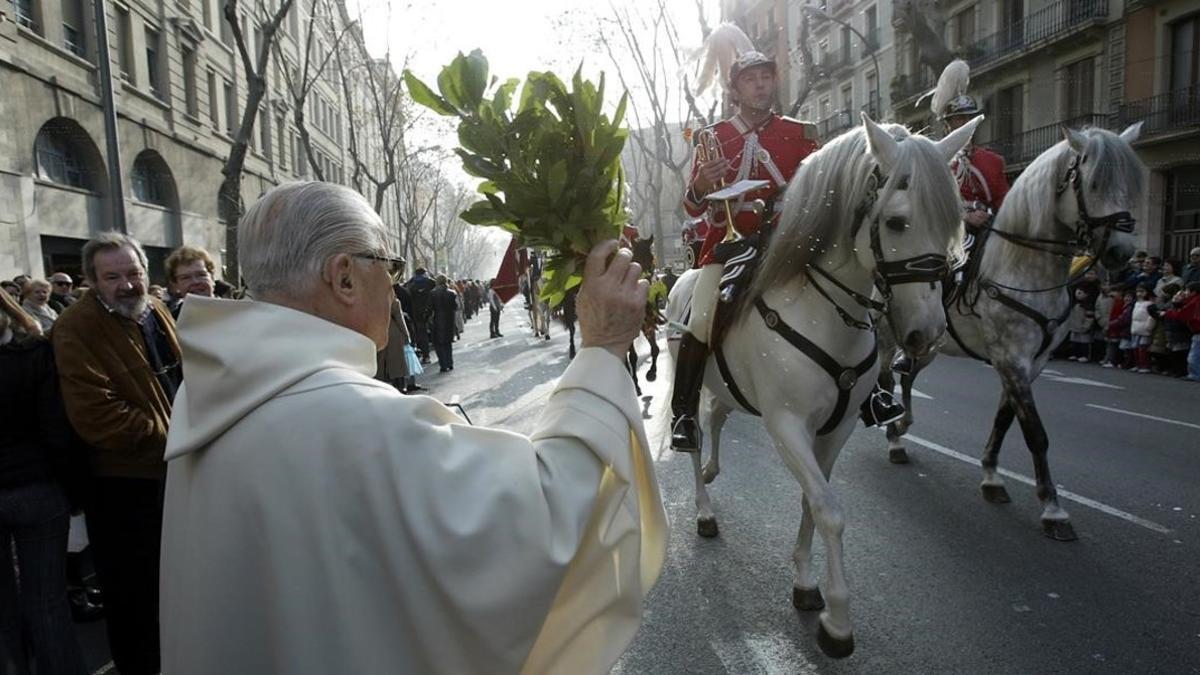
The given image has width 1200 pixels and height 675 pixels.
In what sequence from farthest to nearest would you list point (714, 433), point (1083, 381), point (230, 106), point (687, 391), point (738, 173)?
point (230, 106) → point (1083, 381) → point (714, 433) → point (687, 391) → point (738, 173)

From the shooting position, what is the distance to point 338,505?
116 centimetres

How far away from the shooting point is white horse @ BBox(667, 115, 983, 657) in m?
3.01

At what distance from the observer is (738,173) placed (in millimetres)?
4035

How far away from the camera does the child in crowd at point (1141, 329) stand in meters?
11.5

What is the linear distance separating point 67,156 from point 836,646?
62.6 ft

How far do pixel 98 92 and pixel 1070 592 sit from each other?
67.0ft

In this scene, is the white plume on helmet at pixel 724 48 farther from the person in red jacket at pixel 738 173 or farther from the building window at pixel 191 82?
the building window at pixel 191 82

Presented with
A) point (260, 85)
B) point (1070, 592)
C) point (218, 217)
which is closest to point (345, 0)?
point (218, 217)

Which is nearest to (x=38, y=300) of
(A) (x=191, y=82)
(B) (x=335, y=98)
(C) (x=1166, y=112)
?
(A) (x=191, y=82)

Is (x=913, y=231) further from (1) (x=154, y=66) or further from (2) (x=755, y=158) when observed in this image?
(1) (x=154, y=66)

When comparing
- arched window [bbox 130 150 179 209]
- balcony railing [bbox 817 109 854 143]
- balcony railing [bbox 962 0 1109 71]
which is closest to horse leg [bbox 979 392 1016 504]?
arched window [bbox 130 150 179 209]

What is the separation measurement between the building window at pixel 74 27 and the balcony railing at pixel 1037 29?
26893mm

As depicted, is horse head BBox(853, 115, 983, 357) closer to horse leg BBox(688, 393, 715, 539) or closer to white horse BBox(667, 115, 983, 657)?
white horse BBox(667, 115, 983, 657)

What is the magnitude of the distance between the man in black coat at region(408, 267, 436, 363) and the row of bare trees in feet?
10.6
